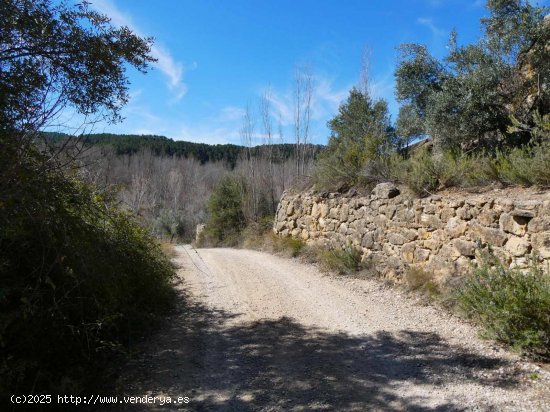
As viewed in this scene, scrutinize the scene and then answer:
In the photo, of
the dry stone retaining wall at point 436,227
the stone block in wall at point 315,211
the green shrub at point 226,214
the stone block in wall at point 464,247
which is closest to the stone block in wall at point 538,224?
the dry stone retaining wall at point 436,227

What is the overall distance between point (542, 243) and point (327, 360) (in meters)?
3.11

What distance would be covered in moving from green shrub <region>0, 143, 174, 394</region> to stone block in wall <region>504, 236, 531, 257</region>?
5065 millimetres

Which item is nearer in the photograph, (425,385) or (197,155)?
(425,385)

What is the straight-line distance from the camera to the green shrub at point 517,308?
401 cm

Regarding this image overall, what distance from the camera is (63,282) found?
3.69 m

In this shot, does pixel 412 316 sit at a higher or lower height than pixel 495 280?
lower

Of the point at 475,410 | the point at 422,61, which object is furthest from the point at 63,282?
the point at 422,61

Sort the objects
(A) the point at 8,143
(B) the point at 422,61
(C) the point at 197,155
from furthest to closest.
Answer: (C) the point at 197,155 < (B) the point at 422,61 < (A) the point at 8,143

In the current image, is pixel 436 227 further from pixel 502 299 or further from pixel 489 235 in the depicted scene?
pixel 502 299

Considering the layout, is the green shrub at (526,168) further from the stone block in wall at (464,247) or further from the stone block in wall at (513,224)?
the stone block in wall at (464,247)

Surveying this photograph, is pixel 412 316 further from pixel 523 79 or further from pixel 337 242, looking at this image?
pixel 523 79

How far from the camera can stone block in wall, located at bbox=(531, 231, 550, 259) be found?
4793 mm

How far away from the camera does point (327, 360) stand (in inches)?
166

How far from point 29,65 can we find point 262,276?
19.4ft
